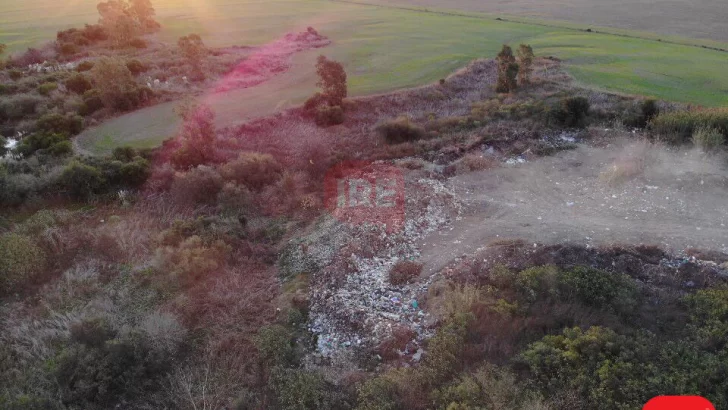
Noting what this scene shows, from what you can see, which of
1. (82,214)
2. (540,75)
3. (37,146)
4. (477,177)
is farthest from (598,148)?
(37,146)

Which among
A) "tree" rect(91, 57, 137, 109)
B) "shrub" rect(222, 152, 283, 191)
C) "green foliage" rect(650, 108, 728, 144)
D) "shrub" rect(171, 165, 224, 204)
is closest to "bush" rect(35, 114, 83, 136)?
"tree" rect(91, 57, 137, 109)

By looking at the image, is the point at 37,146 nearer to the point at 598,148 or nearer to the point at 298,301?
the point at 298,301

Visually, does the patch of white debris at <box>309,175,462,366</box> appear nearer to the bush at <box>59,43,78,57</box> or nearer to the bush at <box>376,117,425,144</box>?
the bush at <box>376,117,425,144</box>

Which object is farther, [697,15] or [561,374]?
[697,15]

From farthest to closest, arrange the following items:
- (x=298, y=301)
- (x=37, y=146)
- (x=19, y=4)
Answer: (x=19, y=4) → (x=37, y=146) → (x=298, y=301)

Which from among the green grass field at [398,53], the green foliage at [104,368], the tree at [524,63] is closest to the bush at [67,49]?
the green grass field at [398,53]

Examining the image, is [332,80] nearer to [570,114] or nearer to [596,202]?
[570,114]
